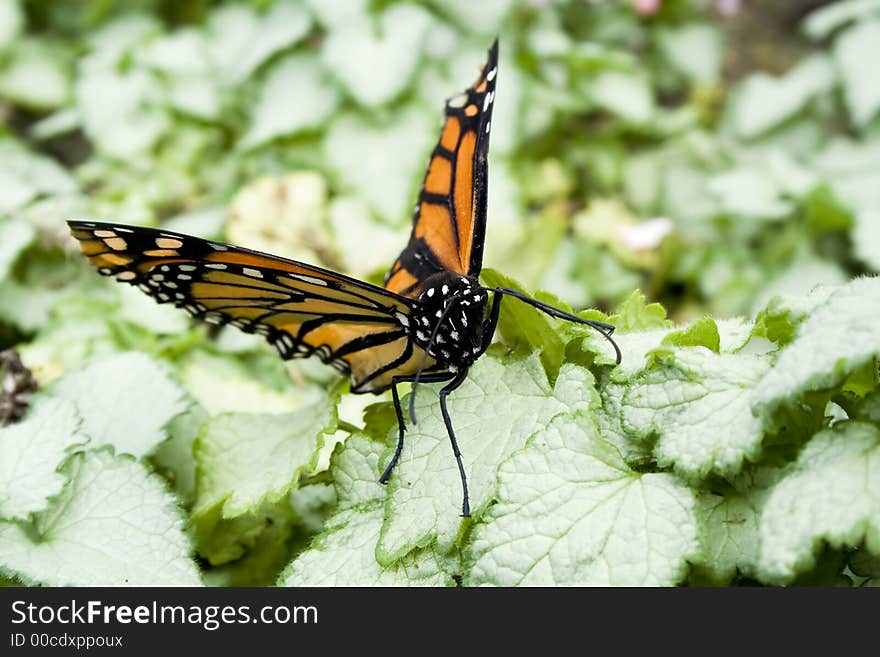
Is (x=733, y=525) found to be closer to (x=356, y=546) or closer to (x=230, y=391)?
(x=356, y=546)

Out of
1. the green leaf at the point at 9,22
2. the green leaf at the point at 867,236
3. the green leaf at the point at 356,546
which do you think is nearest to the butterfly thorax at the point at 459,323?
the green leaf at the point at 356,546

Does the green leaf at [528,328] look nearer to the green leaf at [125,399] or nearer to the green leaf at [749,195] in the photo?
the green leaf at [125,399]

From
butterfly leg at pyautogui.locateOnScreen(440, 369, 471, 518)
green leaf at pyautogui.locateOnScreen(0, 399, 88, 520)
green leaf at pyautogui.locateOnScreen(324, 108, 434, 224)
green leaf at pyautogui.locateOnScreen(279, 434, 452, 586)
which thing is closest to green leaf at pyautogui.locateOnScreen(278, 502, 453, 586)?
green leaf at pyautogui.locateOnScreen(279, 434, 452, 586)

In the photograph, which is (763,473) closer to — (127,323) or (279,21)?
(127,323)

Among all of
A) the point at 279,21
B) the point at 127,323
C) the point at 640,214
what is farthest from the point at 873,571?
the point at 279,21

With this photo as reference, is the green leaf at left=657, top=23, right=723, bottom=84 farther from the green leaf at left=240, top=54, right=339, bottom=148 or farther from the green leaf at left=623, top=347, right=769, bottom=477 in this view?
the green leaf at left=623, top=347, right=769, bottom=477

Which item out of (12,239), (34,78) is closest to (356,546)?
(12,239)
